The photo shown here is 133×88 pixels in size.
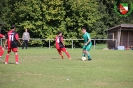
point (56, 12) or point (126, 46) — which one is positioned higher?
point (56, 12)

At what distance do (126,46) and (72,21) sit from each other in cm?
976

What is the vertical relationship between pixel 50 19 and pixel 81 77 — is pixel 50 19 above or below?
above

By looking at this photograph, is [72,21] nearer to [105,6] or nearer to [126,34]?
[126,34]

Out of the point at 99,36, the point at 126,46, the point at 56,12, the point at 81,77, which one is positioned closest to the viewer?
the point at 81,77

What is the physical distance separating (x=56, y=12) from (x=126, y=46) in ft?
36.3

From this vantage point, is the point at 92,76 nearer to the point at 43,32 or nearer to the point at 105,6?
the point at 43,32

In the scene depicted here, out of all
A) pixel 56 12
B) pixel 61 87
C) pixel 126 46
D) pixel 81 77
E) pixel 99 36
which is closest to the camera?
pixel 61 87

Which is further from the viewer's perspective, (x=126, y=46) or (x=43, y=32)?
(x=43, y=32)

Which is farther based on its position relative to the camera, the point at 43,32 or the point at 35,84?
the point at 43,32

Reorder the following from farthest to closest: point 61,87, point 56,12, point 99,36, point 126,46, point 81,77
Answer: point 99,36 < point 56,12 < point 126,46 < point 81,77 < point 61,87

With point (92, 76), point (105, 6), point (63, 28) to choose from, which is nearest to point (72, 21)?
point (63, 28)

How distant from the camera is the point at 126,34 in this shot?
4441 centimetres

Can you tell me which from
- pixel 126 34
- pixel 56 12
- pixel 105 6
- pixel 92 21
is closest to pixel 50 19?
pixel 56 12

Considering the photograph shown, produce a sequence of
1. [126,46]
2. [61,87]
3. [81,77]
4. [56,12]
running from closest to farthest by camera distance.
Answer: [61,87] → [81,77] → [126,46] → [56,12]
